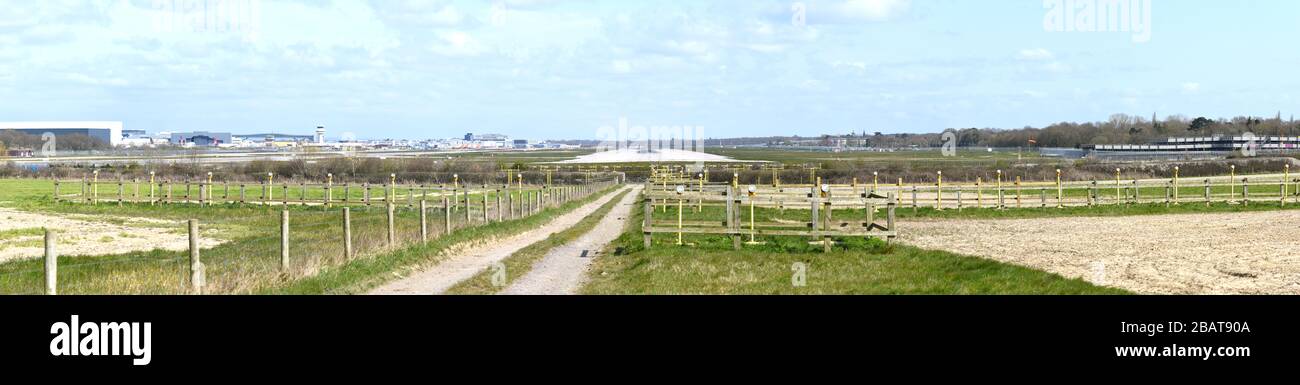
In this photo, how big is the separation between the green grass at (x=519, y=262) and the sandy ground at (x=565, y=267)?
166mm

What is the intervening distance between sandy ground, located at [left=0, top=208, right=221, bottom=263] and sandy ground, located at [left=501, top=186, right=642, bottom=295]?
10.4 metres

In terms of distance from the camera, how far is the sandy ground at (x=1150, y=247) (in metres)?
14.2

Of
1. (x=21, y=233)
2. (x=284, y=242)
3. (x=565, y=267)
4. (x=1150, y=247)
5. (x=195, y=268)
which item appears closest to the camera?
(x=195, y=268)

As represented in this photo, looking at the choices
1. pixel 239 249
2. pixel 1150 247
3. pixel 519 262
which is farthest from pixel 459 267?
pixel 1150 247

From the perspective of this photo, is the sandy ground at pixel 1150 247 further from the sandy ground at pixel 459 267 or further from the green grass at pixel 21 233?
the green grass at pixel 21 233

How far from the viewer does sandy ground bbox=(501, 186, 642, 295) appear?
14.7 metres

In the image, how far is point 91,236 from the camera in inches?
1185

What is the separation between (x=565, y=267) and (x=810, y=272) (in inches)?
187

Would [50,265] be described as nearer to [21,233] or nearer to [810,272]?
[810,272]

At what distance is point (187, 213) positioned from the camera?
43.2 metres

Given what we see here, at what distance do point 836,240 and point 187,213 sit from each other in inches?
1237

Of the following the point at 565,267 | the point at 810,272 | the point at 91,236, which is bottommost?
the point at 91,236
